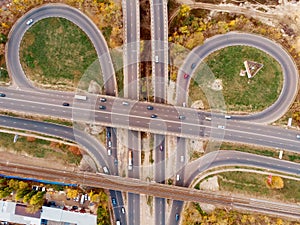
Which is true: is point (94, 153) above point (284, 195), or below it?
above

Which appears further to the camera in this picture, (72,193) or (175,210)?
(175,210)

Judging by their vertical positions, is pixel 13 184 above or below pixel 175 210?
above

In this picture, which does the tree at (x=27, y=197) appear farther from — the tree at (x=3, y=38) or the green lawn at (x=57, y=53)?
the tree at (x=3, y=38)

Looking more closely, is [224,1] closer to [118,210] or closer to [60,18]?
[60,18]

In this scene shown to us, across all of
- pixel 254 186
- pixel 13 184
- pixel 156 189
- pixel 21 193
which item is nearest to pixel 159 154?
pixel 156 189

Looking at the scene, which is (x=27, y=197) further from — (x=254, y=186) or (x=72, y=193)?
(x=254, y=186)

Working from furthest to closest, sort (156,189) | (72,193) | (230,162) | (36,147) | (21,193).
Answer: (36,147) < (230,162) < (156,189) < (72,193) < (21,193)

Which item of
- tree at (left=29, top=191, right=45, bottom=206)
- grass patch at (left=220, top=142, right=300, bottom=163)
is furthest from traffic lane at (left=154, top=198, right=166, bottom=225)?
tree at (left=29, top=191, right=45, bottom=206)

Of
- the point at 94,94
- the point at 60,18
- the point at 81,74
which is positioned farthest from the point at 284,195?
the point at 60,18
